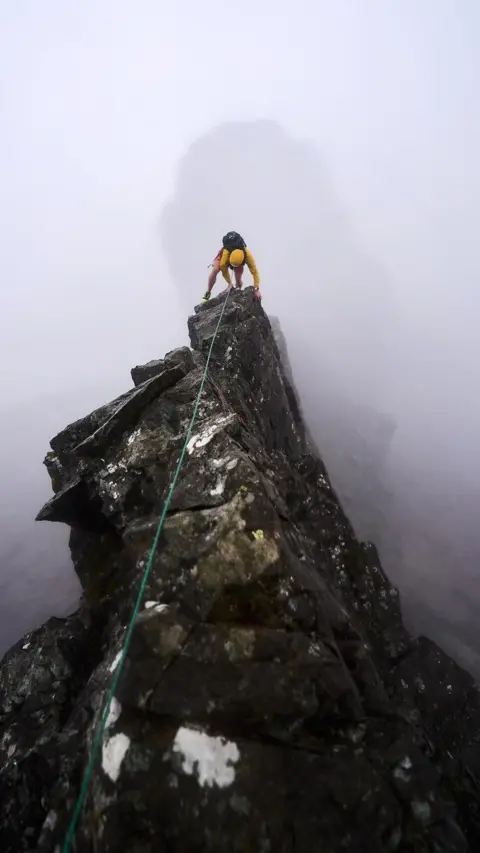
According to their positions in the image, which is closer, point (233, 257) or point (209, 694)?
point (209, 694)

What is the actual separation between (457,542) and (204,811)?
1223 inches

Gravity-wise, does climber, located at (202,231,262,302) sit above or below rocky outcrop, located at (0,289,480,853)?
above

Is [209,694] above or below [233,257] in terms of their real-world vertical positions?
below

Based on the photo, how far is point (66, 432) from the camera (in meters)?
9.42

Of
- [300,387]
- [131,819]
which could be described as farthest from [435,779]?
[300,387]

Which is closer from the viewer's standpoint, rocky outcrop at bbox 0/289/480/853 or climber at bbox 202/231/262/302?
rocky outcrop at bbox 0/289/480/853

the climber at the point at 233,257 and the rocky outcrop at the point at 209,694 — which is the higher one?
the climber at the point at 233,257

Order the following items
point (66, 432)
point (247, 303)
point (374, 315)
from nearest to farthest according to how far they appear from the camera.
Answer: point (66, 432), point (247, 303), point (374, 315)

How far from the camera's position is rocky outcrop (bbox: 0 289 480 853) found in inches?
173

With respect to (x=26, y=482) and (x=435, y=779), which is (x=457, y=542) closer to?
(x=435, y=779)

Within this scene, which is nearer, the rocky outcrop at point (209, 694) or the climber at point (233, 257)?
the rocky outcrop at point (209, 694)

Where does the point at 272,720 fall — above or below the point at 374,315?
below

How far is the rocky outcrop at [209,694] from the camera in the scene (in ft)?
14.4

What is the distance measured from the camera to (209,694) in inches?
187
